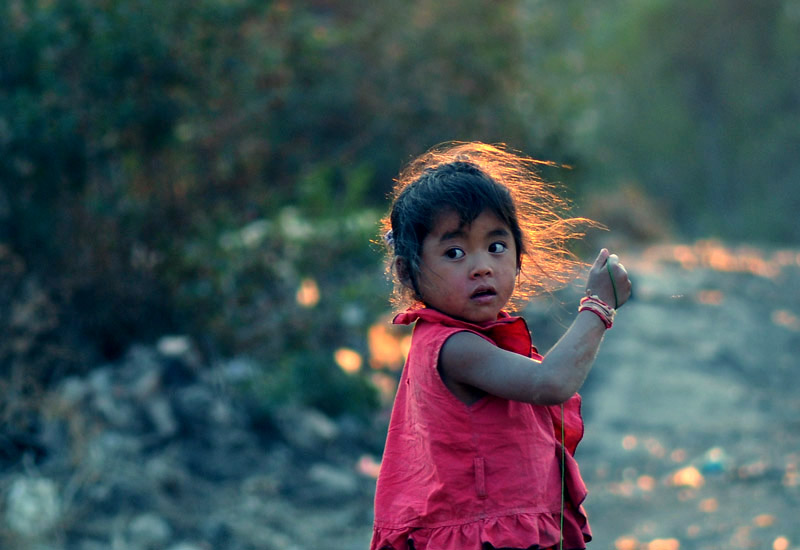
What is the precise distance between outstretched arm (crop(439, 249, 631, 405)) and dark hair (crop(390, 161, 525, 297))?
7.0 inches

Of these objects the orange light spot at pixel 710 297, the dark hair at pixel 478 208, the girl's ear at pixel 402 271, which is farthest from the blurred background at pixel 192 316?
the girl's ear at pixel 402 271

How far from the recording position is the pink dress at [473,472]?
1.68 meters

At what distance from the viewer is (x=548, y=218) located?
6.44ft

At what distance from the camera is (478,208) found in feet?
5.73

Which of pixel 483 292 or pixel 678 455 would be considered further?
pixel 678 455

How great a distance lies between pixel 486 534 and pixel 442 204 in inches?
22.1

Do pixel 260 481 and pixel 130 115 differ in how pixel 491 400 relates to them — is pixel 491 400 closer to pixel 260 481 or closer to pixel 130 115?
pixel 260 481

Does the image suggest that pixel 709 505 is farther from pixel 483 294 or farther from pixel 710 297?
pixel 710 297

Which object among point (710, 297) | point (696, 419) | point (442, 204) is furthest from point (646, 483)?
point (710, 297)

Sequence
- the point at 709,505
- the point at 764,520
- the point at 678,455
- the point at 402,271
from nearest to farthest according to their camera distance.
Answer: the point at 402,271, the point at 764,520, the point at 709,505, the point at 678,455

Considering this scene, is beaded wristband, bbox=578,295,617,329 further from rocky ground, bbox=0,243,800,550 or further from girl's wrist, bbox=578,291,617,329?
rocky ground, bbox=0,243,800,550

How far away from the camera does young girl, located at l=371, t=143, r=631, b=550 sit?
5.48 feet

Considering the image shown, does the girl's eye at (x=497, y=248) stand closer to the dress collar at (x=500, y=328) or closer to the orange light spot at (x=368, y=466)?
the dress collar at (x=500, y=328)

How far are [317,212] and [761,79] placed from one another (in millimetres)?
20227
